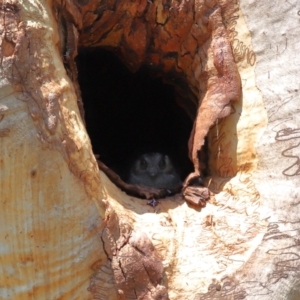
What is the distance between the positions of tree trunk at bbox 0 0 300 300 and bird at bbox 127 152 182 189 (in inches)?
48.4

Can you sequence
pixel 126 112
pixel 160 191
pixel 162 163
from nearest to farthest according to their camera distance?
pixel 160 191, pixel 126 112, pixel 162 163

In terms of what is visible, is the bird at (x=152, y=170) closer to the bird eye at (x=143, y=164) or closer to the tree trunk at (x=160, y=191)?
the bird eye at (x=143, y=164)

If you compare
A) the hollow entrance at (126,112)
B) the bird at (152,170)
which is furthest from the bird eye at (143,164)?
the hollow entrance at (126,112)

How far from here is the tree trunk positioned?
1149mm

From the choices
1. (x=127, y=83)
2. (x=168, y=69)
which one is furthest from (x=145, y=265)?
(x=127, y=83)

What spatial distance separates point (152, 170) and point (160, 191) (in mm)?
1356

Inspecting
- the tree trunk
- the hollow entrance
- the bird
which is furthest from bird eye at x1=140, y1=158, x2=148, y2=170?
the tree trunk

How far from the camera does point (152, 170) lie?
9.62ft

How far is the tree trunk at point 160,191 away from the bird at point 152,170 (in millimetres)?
1230

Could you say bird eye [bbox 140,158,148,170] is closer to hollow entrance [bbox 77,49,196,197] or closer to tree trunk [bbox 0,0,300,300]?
hollow entrance [bbox 77,49,196,197]

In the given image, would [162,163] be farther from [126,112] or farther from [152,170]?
[126,112]

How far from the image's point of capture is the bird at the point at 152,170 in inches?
113

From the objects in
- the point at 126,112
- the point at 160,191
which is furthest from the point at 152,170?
the point at 160,191

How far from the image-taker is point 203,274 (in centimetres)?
127
